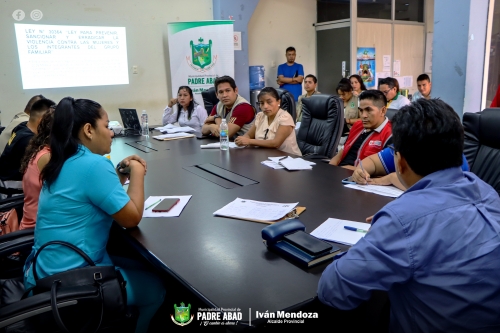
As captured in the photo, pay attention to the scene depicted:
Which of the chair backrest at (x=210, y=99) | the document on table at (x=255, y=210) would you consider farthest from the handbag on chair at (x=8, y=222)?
the chair backrest at (x=210, y=99)

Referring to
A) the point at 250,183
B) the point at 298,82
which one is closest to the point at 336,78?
the point at 298,82

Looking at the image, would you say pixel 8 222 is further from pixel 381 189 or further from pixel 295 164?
pixel 381 189

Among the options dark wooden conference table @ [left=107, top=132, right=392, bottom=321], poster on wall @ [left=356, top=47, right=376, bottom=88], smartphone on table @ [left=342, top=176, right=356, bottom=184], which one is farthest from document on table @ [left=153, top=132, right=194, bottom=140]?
poster on wall @ [left=356, top=47, right=376, bottom=88]

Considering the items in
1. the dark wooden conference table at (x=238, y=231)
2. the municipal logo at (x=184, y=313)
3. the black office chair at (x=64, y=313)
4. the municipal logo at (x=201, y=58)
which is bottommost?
the municipal logo at (x=184, y=313)

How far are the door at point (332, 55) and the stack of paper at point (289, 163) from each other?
17.2 feet

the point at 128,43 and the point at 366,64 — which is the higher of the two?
the point at 128,43

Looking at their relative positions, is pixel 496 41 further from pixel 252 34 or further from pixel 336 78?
pixel 252 34

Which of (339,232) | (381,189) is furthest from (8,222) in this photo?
(381,189)

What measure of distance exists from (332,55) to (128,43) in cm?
375

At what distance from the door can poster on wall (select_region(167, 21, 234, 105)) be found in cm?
234

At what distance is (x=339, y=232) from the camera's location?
1.47 m

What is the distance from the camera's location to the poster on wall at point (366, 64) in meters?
7.38

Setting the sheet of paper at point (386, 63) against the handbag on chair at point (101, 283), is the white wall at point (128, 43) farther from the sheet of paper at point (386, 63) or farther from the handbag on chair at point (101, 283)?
the handbag on chair at point (101, 283)

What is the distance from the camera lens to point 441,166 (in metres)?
1.03
